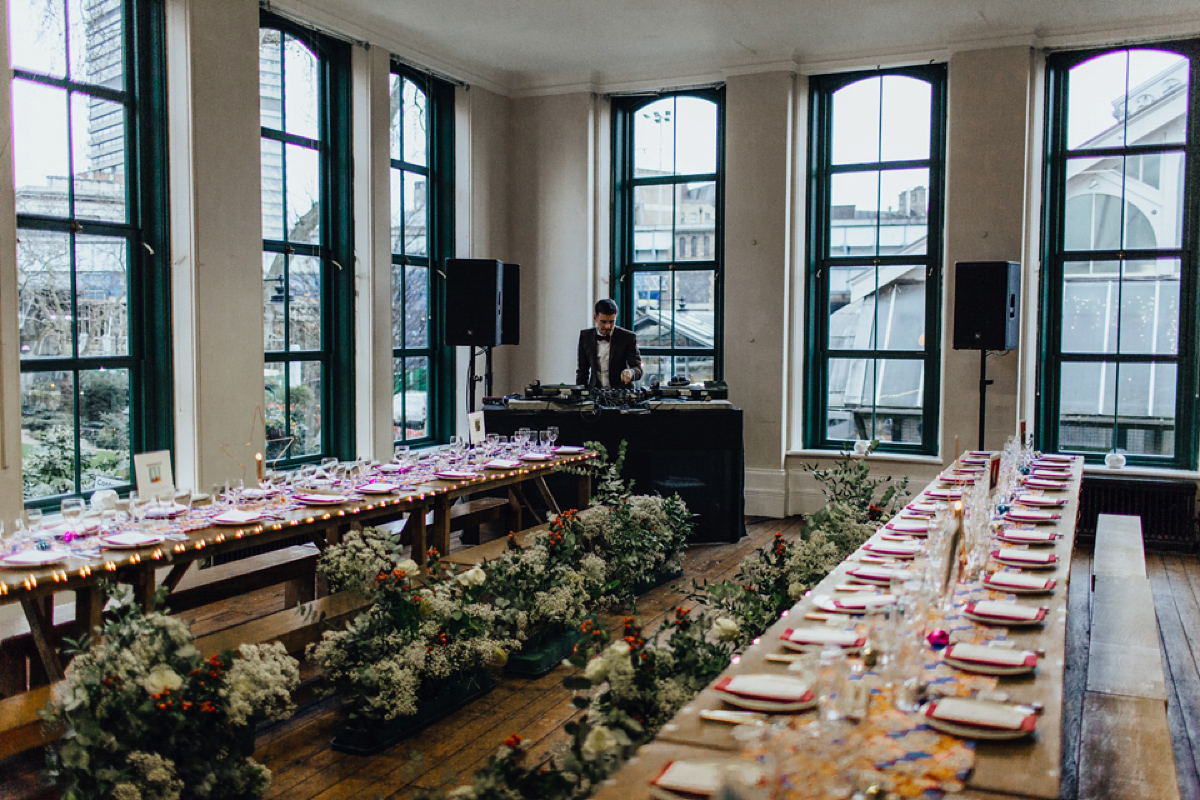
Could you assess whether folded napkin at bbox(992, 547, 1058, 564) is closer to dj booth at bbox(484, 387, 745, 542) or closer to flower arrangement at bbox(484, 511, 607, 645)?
flower arrangement at bbox(484, 511, 607, 645)

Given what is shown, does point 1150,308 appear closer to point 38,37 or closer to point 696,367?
point 696,367

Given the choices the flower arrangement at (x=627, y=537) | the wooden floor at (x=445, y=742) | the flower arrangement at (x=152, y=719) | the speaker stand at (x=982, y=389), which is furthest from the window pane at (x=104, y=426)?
the speaker stand at (x=982, y=389)

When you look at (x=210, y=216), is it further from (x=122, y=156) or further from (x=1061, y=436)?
(x=1061, y=436)

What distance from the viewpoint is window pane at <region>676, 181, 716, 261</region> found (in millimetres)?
9469

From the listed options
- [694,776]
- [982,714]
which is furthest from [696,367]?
[694,776]

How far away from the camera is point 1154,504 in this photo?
797 cm

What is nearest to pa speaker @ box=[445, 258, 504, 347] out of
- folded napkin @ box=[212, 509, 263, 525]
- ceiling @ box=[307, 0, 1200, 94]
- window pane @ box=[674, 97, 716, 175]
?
ceiling @ box=[307, 0, 1200, 94]

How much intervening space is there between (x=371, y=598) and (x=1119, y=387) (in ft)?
21.8

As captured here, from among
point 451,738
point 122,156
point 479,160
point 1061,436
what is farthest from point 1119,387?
point 122,156

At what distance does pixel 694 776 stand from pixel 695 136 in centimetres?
828

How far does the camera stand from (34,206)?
571cm

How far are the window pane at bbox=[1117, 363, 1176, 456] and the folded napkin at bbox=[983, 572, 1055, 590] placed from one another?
5.80 m

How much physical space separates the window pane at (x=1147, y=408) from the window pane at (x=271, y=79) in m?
6.87

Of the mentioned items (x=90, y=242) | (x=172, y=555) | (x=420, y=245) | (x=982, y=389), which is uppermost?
(x=420, y=245)
